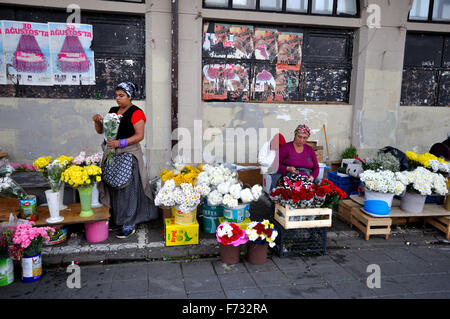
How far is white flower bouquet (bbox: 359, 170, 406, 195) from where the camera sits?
4.78 m

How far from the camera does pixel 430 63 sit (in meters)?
8.24

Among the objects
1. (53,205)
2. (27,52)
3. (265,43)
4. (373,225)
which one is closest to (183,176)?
(53,205)

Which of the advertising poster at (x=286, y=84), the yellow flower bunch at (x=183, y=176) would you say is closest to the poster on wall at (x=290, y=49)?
the advertising poster at (x=286, y=84)

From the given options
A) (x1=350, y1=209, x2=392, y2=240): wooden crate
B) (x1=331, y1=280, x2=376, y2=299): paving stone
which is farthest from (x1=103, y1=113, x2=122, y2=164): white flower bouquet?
(x1=350, y1=209, x2=392, y2=240): wooden crate

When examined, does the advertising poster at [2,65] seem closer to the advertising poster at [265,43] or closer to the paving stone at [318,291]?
the advertising poster at [265,43]

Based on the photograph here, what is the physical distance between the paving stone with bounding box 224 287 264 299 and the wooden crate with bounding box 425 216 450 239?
3.58 metres

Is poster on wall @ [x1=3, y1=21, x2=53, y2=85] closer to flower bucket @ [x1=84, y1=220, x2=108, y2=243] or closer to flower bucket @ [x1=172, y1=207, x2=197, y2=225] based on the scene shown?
flower bucket @ [x1=84, y1=220, x2=108, y2=243]

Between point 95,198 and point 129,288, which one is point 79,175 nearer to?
point 95,198

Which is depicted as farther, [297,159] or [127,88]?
[297,159]

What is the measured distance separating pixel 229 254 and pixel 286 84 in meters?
4.90

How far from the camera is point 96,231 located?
179 inches

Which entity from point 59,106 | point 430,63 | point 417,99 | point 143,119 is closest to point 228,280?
point 143,119
